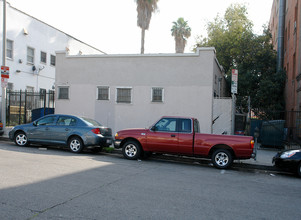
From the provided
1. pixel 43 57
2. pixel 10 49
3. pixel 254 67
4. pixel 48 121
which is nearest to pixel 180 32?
pixel 254 67

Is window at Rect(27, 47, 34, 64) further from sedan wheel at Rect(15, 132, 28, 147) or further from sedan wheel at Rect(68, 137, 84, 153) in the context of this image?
sedan wheel at Rect(68, 137, 84, 153)

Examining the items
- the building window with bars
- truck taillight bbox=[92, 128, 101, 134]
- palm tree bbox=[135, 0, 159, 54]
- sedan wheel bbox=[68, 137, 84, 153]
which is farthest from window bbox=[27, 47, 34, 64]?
truck taillight bbox=[92, 128, 101, 134]

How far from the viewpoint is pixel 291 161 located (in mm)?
8633

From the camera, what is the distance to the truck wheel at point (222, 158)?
9.15m

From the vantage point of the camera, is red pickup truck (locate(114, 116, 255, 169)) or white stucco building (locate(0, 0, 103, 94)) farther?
white stucco building (locate(0, 0, 103, 94))

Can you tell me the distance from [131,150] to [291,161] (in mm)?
5318

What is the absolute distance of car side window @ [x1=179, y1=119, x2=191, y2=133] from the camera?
9680mm

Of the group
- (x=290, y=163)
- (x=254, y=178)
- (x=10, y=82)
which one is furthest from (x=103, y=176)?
(x=10, y=82)

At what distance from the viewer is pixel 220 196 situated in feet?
19.0

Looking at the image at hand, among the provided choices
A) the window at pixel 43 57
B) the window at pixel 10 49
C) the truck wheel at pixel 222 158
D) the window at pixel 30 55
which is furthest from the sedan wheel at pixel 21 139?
the window at pixel 43 57

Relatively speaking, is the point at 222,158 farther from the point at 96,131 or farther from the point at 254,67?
the point at 254,67

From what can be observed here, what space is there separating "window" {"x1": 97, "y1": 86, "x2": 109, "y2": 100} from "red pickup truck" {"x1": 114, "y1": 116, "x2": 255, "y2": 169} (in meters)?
6.22

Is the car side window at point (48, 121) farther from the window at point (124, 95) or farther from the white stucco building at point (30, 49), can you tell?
the white stucco building at point (30, 49)

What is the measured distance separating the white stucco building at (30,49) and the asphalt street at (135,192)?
575 inches
